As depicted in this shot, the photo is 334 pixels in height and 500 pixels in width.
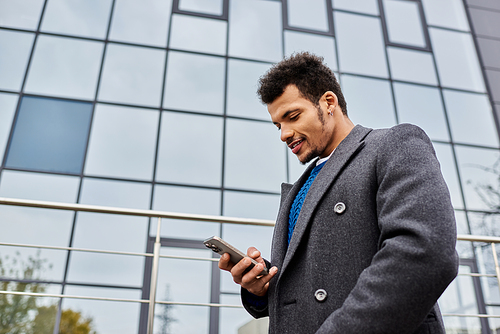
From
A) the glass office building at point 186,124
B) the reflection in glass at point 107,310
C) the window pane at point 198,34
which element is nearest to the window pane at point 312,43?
the glass office building at point 186,124

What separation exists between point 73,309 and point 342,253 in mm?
3798

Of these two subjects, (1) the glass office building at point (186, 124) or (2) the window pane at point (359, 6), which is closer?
(1) the glass office building at point (186, 124)

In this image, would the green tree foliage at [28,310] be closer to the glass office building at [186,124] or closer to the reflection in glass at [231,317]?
the glass office building at [186,124]

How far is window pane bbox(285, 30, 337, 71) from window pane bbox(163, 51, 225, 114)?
96 centimetres

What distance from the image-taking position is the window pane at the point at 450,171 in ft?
17.4

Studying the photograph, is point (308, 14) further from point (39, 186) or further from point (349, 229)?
point (349, 229)

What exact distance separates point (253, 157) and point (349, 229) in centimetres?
417

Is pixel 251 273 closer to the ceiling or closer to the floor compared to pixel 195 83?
closer to the floor

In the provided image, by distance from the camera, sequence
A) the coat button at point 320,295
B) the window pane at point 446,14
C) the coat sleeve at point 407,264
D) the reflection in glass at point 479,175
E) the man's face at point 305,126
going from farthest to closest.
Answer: the window pane at point 446,14, the reflection in glass at point 479,175, the man's face at point 305,126, the coat button at point 320,295, the coat sleeve at point 407,264

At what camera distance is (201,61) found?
529 centimetres

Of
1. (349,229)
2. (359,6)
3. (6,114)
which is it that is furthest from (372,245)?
(359,6)

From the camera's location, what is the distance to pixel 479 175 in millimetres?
5535

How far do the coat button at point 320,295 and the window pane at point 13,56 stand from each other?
482 centimetres

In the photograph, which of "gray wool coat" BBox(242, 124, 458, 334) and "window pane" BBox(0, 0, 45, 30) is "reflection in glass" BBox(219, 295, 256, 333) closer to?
"gray wool coat" BBox(242, 124, 458, 334)
